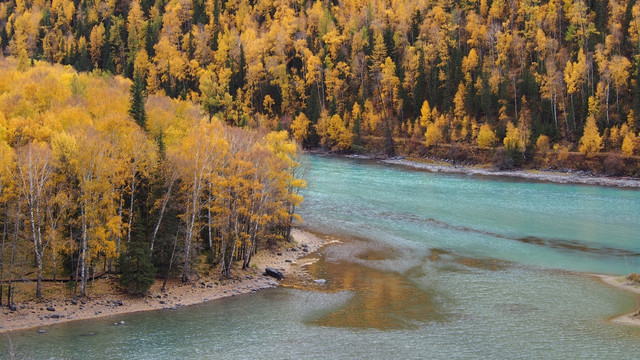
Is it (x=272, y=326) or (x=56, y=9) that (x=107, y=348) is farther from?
(x=56, y=9)

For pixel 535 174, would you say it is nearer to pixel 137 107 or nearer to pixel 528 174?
pixel 528 174

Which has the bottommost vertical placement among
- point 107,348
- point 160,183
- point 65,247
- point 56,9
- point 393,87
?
point 107,348

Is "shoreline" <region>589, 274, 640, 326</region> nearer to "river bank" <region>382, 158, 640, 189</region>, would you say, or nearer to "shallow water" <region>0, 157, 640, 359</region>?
"shallow water" <region>0, 157, 640, 359</region>

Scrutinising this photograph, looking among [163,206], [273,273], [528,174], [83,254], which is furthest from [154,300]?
[528,174]

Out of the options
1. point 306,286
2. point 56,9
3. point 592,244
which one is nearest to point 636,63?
point 592,244

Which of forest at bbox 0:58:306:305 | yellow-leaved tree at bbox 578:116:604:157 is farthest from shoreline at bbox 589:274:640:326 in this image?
yellow-leaved tree at bbox 578:116:604:157

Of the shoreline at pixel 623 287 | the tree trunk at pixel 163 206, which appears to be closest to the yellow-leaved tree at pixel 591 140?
the shoreline at pixel 623 287
